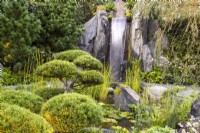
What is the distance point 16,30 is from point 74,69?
2824 mm

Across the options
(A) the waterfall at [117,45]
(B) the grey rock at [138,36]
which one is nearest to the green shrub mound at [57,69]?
(A) the waterfall at [117,45]

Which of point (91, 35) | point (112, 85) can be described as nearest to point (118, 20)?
point (91, 35)

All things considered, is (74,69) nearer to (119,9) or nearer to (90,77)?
(90,77)

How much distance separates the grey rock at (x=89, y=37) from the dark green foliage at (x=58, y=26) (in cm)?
61

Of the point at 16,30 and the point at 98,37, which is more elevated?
the point at 16,30

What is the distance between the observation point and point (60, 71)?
13.4 feet

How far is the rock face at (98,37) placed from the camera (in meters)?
8.12

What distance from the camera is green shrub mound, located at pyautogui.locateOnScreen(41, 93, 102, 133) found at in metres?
2.79

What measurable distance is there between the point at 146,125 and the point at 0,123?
271 cm

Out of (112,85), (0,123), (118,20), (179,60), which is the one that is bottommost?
(112,85)

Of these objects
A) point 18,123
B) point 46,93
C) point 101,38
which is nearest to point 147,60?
point 101,38

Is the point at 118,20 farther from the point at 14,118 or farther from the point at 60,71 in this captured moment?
the point at 14,118

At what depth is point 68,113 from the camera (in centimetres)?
280

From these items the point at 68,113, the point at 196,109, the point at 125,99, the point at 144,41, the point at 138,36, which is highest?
the point at 138,36
